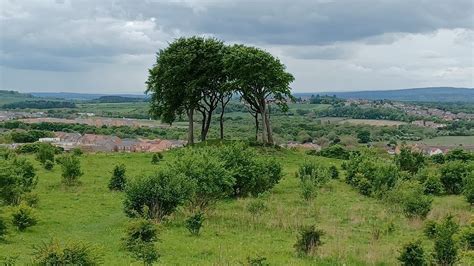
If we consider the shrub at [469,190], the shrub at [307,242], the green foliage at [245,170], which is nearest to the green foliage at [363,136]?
the shrub at [469,190]

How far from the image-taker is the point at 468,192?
27703mm

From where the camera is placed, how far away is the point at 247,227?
2200 centimetres

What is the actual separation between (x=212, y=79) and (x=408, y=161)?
18.2 m

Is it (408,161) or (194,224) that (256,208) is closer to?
(194,224)

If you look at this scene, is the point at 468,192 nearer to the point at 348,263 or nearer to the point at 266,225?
the point at 266,225

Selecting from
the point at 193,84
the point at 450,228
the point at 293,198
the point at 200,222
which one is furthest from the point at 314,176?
the point at 193,84

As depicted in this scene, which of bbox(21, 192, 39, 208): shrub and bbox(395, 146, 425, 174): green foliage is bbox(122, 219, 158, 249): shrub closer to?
bbox(21, 192, 39, 208): shrub

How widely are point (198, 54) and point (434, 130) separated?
290 feet

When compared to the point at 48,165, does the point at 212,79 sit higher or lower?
higher

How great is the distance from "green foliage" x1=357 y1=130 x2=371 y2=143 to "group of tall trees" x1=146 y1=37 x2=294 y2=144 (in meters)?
56.7

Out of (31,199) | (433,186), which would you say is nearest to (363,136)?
(433,186)

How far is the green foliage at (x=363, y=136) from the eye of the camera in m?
101

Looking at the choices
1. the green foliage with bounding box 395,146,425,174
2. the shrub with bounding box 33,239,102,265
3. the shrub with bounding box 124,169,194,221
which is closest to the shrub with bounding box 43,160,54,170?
the shrub with bounding box 124,169,194,221

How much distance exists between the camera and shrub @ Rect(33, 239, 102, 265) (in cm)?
1183
